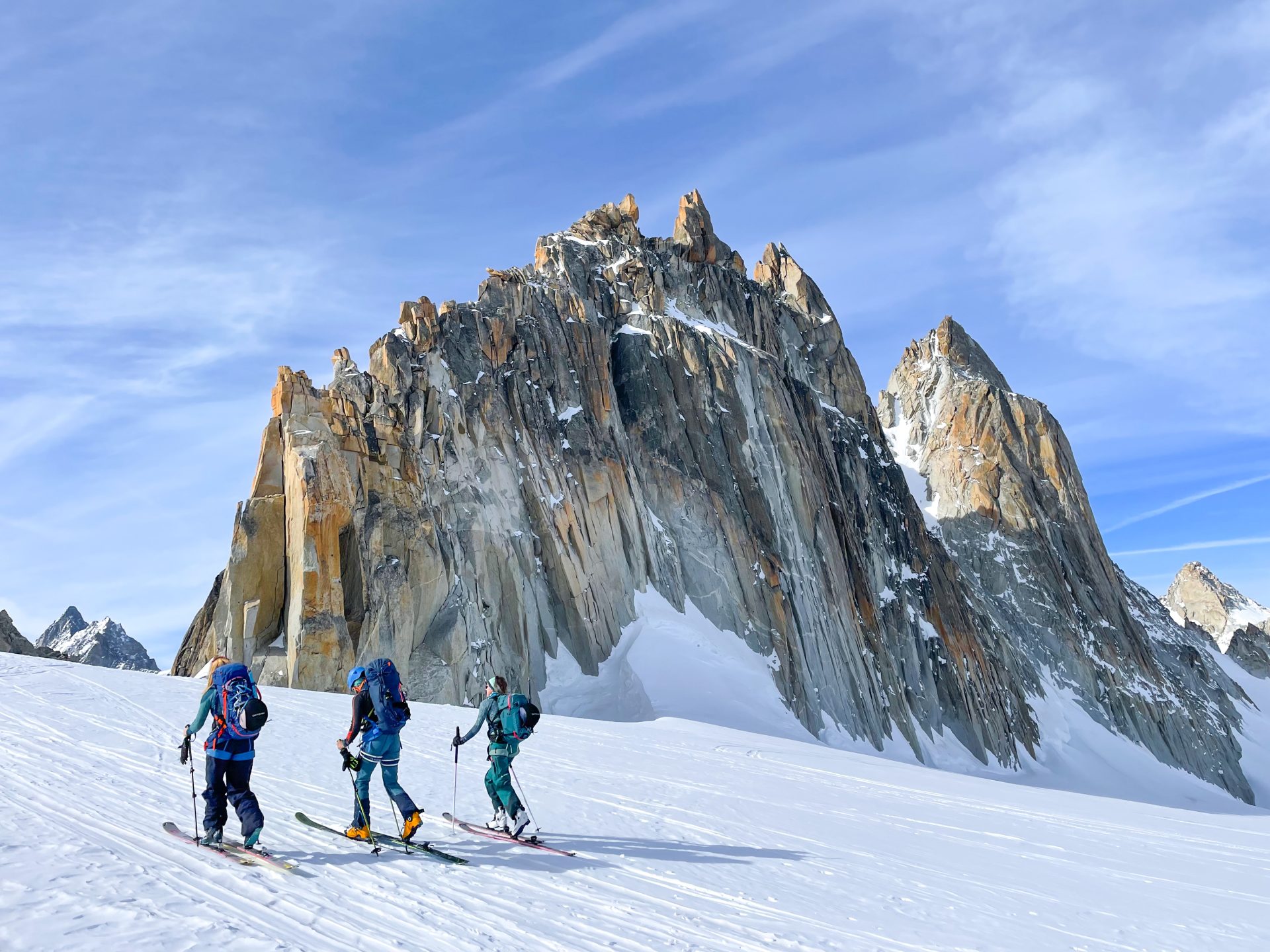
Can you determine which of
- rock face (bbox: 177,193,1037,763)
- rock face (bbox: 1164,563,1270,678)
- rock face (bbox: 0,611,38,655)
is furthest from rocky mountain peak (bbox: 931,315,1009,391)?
rock face (bbox: 0,611,38,655)

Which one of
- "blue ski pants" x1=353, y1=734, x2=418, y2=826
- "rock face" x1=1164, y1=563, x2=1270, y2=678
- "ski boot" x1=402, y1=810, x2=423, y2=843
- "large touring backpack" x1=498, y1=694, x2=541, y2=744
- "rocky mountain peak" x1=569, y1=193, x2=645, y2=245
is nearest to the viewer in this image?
"ski boot" x1=402, y1=810, x2=423, y2=843

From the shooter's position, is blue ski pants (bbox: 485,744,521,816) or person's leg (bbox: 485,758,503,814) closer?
blue ski pants (bbox: 485,744,521,816)

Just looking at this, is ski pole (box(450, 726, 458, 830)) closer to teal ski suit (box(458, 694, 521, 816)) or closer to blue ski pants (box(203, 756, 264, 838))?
teal ski suit (box(458, 694, 521, 816))

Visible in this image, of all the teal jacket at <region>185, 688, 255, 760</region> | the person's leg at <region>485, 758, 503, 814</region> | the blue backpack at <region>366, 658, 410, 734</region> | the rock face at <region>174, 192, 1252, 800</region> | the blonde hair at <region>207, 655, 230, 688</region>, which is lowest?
the person's leg at <region>485, 758, 503, 814</region>

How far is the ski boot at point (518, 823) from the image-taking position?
31.9ft

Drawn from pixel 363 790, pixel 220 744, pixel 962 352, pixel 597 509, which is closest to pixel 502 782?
pixel 363 790

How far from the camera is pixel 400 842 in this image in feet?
29.5

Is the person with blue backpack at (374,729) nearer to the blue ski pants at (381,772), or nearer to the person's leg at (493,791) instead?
the blue ski pants at (381,772)

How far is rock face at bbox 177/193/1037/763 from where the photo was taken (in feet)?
104

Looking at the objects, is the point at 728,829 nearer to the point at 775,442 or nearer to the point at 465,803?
the point at 465,803

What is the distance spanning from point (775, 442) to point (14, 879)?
160ft

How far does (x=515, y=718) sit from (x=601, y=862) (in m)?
1.84

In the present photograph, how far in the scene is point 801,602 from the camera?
48438 mm

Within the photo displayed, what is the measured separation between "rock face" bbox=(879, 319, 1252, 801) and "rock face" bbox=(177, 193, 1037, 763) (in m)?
15.2
